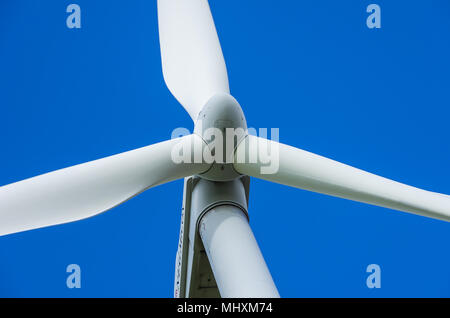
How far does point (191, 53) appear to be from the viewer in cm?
415

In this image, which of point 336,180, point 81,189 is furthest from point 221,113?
point 81,189

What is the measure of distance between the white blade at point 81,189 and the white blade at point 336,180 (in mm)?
640

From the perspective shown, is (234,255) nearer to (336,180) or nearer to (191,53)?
(336,180)

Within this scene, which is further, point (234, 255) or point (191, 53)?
point (191, 53)

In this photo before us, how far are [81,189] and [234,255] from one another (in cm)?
97

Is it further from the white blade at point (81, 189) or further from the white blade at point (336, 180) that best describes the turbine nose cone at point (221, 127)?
the white blade at point (81, 189)

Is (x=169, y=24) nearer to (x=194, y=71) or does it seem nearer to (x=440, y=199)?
(x=194, y=71)

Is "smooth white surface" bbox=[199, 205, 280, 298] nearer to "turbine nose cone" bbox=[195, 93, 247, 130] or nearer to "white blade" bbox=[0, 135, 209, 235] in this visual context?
"white blade" bbox=[0, 135, 209, 235]

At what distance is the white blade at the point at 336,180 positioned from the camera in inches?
129

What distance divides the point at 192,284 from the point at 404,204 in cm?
161

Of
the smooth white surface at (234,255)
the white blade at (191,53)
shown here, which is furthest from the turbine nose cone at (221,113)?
the smooth white surface at (234,255)

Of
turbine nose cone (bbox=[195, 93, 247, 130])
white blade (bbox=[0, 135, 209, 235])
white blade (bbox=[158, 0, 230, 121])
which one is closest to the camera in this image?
white blade (bbox=[0, 135, 209, 235])

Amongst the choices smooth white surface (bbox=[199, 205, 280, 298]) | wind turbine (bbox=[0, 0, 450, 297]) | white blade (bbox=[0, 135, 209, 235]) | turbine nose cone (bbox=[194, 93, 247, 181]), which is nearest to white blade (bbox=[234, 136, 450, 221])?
wind turbine (bbox=[0, 0, 450, 297])

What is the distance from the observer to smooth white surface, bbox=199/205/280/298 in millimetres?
2932
